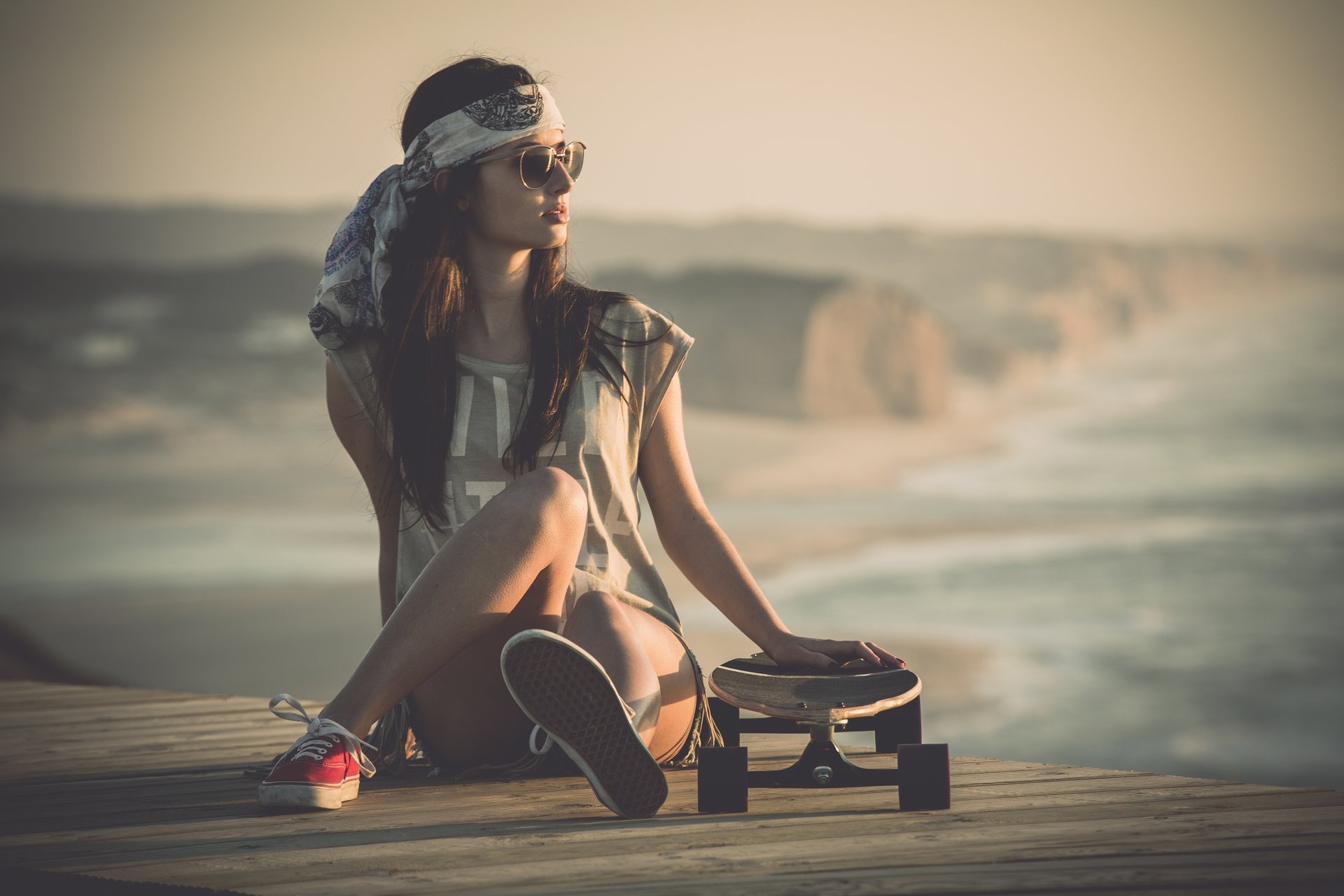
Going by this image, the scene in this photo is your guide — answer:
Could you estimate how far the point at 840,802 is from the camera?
6.25 ft

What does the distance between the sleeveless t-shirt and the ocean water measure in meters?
14.6

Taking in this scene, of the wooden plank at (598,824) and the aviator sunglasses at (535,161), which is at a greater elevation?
the aviator sunglasses at (535,161)

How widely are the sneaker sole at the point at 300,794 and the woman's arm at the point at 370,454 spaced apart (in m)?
0.34

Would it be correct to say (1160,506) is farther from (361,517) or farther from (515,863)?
(515,863)

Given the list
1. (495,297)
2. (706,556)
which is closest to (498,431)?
(495,297)

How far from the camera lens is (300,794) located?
1882mm

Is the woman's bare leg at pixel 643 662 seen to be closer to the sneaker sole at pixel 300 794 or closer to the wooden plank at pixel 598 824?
the wooden plank at pixel 598 824

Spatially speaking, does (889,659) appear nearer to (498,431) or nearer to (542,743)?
(542,743)

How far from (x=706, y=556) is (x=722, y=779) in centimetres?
36

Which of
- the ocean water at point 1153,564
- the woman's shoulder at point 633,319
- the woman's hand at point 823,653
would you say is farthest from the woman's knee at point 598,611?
the ocean water at point 1153,564

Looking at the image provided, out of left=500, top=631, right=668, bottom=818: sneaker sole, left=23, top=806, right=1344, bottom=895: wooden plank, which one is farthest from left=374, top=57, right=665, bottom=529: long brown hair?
left=23, top=806, right=1344, bottom=895: wooden plank

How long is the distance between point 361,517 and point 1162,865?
1747cm

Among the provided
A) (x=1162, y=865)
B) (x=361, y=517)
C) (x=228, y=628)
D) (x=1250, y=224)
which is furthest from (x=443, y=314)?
(x=1250, y=224)

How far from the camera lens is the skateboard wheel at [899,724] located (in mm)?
2178
